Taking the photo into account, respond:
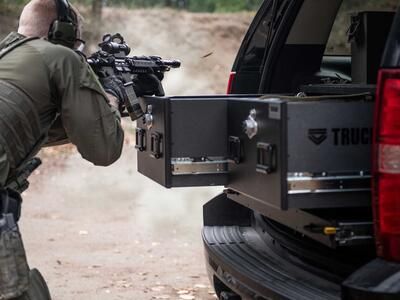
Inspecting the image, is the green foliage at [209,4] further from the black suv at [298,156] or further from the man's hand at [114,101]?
the man's hand at [114,101]

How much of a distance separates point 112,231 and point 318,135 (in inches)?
199

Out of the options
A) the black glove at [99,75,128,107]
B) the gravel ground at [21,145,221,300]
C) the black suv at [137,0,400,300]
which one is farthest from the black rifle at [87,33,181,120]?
the gravel ground at [21,145,221,300]

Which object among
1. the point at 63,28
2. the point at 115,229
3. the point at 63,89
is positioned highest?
the point at 63,28

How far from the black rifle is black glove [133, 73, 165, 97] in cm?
2

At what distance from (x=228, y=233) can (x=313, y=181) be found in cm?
122

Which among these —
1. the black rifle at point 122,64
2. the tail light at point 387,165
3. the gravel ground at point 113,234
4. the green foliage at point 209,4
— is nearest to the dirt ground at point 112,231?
the gravel ground at point 113,234

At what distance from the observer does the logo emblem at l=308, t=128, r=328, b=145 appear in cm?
300

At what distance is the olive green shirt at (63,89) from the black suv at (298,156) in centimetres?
28

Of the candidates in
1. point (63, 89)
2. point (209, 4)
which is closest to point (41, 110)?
point (63, 89)

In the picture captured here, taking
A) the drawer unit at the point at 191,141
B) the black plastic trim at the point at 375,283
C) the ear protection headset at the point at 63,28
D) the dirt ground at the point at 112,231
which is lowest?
the dirt ground at the point at 112,231

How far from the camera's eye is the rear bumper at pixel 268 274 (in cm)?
276

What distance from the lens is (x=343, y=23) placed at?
4766mm

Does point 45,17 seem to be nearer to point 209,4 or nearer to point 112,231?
point 112,231

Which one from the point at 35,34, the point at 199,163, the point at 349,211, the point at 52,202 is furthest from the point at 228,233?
the point at 52,202
